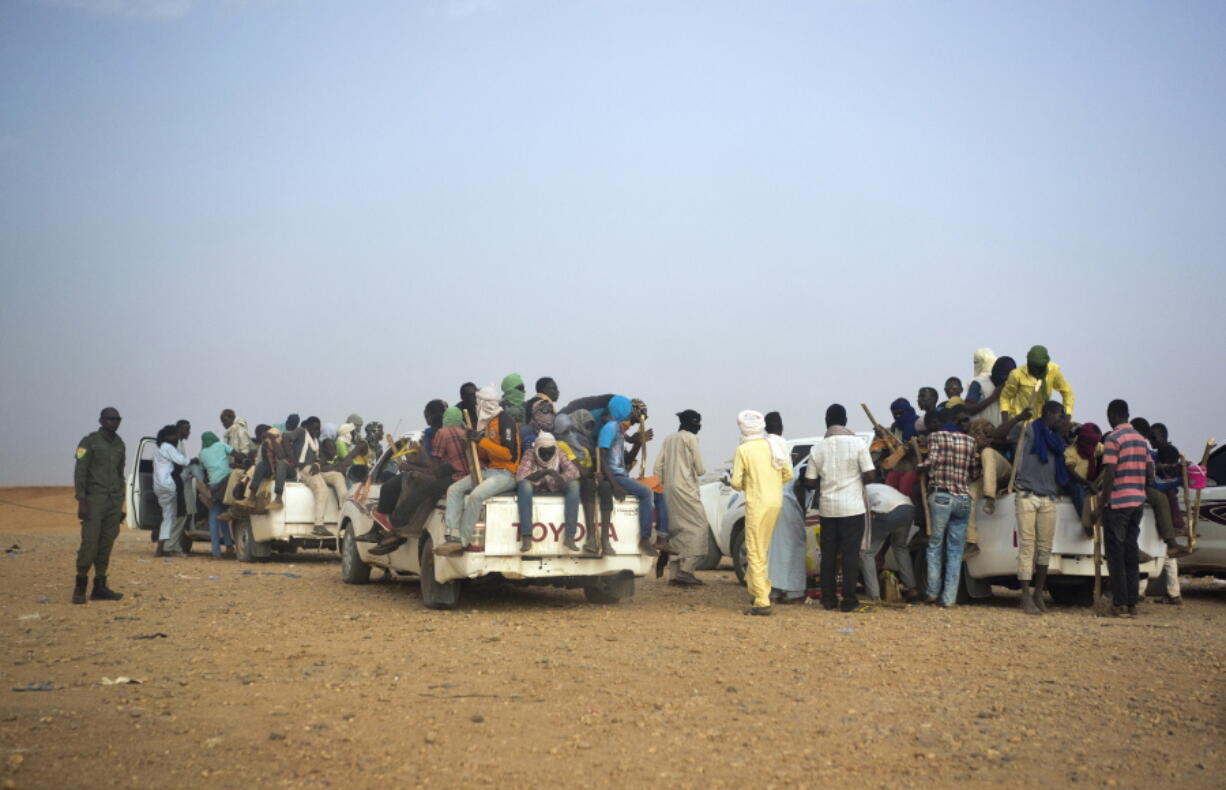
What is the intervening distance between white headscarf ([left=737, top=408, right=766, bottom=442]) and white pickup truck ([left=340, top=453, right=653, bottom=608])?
1.30 meters

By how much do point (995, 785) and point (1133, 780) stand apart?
65cm

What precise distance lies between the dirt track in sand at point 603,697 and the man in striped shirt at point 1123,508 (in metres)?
0.41

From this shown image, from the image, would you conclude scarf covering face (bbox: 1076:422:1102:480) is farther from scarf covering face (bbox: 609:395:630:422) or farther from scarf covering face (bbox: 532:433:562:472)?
scarf covering face (bbox: 532:433:562:472)

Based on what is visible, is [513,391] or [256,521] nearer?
[513,391]

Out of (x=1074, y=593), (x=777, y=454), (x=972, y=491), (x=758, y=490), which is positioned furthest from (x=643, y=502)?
(x=1074, y=593)

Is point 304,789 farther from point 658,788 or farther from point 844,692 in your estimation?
point 844,692

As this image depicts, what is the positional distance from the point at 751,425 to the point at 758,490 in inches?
25.6

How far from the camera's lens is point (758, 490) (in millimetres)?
10680

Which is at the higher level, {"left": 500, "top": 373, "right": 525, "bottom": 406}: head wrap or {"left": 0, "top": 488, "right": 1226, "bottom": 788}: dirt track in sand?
{"left": 500, "top": 373, "right": 525, "bottom": 406}: head wrap

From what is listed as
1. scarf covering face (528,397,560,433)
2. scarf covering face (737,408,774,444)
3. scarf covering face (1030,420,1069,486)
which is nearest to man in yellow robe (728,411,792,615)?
scarf covering face (737,408,774,444)

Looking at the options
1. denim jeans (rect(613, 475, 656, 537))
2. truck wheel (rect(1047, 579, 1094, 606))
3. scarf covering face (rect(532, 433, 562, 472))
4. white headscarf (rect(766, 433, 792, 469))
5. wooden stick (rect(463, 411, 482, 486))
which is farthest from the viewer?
truck wheel (rect(1047, 579, 1094, 606))

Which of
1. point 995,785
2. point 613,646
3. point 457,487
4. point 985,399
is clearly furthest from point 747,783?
point 985,399

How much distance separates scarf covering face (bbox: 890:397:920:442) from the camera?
480 inches

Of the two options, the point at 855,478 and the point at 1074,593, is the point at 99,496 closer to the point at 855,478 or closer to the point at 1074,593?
the point at 855,478
